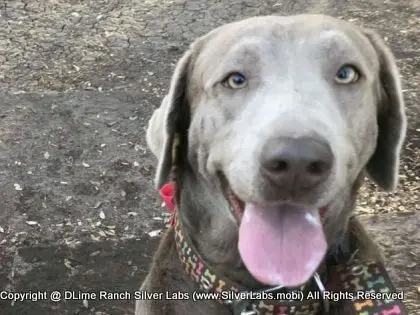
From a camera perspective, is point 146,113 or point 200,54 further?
point 146,113

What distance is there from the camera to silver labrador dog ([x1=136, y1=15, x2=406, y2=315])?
243cm

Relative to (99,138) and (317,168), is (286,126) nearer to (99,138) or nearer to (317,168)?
(317,168)

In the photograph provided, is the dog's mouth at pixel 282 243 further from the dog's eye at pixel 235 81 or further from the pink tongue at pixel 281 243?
the dog's eye at pixel 235 81

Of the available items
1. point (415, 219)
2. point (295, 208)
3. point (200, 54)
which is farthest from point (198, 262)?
point (415, 219)

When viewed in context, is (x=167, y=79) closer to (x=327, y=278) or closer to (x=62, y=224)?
(x=62, y=224)

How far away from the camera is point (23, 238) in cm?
458

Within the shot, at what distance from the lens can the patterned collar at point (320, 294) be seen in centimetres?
275

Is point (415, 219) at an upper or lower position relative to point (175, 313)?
lower

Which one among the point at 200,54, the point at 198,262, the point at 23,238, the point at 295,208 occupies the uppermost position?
the point at 200,54

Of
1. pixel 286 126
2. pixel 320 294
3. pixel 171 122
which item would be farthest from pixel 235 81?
pixel 320 294

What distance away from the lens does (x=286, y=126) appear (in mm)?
2400

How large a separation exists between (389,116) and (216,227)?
780 millimetres

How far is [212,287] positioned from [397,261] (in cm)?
190

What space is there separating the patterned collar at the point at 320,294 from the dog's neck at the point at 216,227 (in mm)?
63
